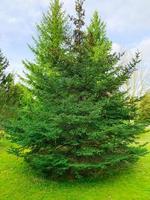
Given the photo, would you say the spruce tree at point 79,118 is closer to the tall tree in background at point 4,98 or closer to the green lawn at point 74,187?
the green lawn at point 74,187

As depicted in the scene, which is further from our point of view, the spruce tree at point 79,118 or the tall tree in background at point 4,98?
the tall tree in background at point 4,98

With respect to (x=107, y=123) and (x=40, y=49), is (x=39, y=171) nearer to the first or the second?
(x=107, y=123)

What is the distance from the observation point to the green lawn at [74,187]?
14.6 metres

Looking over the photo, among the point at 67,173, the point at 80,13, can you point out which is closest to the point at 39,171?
Answer: the point at 67,173

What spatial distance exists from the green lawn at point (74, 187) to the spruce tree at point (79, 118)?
0.61 meters

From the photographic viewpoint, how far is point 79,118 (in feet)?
50.1

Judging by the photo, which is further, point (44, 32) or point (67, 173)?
point (44, 32)

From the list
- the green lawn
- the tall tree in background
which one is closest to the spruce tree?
the green lawn

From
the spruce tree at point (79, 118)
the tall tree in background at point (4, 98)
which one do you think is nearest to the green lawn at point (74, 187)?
the spruce tree at point (79, 118)

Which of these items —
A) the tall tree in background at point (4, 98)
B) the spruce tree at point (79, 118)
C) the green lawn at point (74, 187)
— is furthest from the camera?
the tall tree in background at point (4, 98)

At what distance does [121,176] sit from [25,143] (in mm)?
4522

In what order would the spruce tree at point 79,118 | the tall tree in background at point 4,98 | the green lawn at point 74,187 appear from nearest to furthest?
the green lawn at point 74,187 < the spruce tree at point 79,118 < the tall tree in background at point 4,98

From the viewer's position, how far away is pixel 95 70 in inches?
653

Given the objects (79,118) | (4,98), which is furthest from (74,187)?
(4,98)
